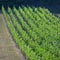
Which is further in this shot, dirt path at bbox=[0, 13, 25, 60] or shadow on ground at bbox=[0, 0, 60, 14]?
shadow on ground at bbox=[0, 0, 60, 14]

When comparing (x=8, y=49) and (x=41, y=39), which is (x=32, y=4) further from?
(x=8, y=49)

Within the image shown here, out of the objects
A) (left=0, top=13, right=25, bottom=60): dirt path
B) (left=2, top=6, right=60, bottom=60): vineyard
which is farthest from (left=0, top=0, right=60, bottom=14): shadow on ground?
(left=0, top=13, right=25, bottom=60): dirt path

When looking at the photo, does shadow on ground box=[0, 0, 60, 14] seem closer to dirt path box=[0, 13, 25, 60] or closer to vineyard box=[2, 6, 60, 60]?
vineyard box=[2, 6, 60, 60]

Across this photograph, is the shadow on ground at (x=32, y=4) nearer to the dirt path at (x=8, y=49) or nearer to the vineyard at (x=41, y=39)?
the vineyard at (x=41, y=39)

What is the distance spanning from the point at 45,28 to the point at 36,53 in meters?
3.33

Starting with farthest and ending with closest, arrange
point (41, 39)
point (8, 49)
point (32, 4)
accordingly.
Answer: point (32, 4)
point (41, 39)
point (8, 49)

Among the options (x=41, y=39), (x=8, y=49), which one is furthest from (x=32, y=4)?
(x=8, y=49)

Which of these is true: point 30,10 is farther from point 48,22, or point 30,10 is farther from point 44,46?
point 44,46

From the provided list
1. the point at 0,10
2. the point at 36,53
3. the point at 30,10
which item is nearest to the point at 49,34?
the point at 36,53

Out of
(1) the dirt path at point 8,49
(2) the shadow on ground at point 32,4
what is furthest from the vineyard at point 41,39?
(2) the shadow on ground at point 32,4

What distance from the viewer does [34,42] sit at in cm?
1216

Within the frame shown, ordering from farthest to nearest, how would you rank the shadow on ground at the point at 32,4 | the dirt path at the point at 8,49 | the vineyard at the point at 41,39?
the shadow on ground at the point at 32,4 < the dirt path at the point at 8,49 < the vineyard at the point at 41,39

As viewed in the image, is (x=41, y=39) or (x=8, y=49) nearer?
(x=8, y=49)

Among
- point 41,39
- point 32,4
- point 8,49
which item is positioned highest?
point 32,4
